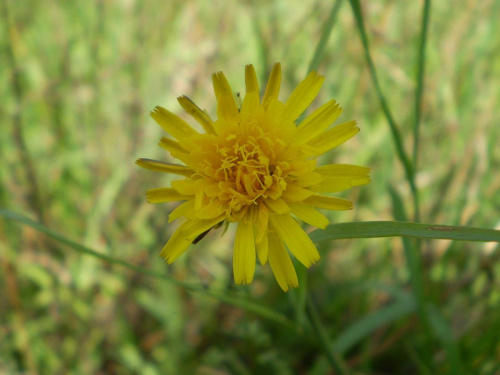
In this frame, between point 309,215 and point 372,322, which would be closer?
point 309,215

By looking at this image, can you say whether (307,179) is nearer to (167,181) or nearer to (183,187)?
(183,187)

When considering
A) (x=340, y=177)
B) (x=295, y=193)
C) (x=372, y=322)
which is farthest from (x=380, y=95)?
(x=372, y=322)

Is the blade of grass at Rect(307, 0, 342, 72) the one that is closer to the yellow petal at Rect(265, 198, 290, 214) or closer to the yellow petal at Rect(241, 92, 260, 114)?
the yellow petal at Rect(241, 92, 260, 114)

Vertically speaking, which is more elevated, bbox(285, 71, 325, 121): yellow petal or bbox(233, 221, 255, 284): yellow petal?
bbox(285, 71, 325, 121): yellow petal

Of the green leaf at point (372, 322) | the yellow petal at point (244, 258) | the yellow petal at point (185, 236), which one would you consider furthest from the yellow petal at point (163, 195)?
the green leaf at point (372, 322)

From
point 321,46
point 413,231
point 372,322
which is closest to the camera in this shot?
point 413,231

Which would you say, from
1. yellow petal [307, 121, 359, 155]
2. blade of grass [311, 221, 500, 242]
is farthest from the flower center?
blade of grass [311, 221, 500, 242]

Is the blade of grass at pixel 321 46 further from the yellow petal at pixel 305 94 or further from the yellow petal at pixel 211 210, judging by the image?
the yellow petal at pixel 211 210
